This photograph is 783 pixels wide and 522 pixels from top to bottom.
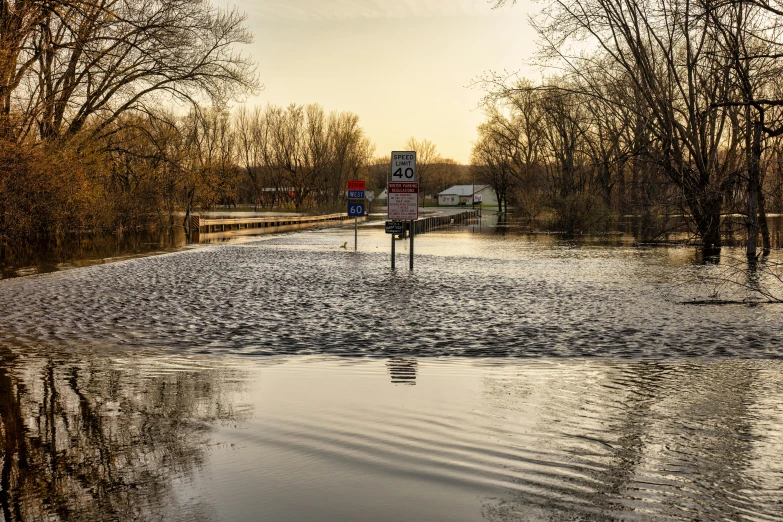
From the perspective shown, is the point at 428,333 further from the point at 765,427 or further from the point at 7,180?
the point at 7,180

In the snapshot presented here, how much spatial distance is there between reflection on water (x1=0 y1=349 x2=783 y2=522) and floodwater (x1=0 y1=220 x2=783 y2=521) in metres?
0.02

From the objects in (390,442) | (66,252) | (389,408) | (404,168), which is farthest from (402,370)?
(66,252)

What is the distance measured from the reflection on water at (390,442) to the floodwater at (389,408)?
0.9 inches

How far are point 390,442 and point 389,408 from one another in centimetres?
110

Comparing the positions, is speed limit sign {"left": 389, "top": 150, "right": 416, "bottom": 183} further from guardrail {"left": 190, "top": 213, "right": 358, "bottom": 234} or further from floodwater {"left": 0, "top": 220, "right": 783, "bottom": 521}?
guardrail {"left": 190, "top": 213, "right": 358, "bottom": 234}

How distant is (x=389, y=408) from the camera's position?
7.10 metres

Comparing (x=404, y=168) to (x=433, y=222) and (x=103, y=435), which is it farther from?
(x=433, y=222)

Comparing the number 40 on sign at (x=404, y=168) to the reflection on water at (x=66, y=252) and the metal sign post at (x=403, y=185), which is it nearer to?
the metal sign post at (x=403, y=185)

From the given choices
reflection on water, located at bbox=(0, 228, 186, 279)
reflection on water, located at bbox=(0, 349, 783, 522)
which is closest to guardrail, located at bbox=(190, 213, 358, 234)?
reflection on water, located at bbox=(0, 228, 186, 279)

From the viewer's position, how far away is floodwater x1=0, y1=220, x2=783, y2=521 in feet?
15.6

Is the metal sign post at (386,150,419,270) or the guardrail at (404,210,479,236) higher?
the metal sign post at (386,150,419,270)

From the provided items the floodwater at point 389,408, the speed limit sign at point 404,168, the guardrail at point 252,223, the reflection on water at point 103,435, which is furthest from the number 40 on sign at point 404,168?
Answer: the guardrail at point 252,223

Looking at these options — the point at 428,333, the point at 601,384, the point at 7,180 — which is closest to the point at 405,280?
the point at 428,333

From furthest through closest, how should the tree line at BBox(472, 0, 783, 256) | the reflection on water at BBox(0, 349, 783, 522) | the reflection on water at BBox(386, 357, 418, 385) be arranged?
the tree line at BBox(472, 0, 783, 256)
the reflection on water at BBox(386, 357, 418, 385)
the reflection on water at BBox(0, 349, 783, 522)
